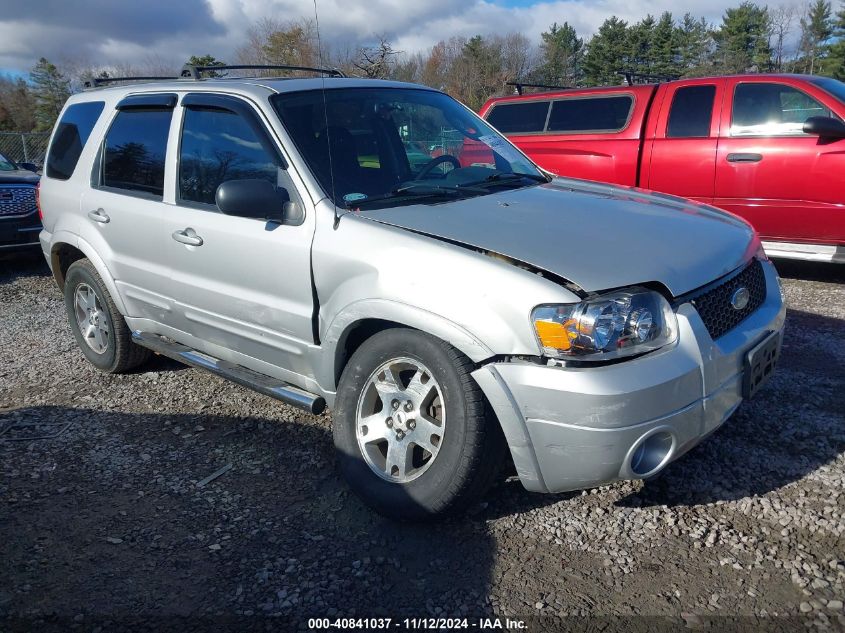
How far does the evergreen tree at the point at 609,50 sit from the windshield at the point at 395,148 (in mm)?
43078

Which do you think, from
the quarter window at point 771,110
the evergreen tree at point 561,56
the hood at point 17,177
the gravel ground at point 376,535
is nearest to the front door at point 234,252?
the gravel ground at point 376,535

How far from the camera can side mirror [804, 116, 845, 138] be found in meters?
6.19

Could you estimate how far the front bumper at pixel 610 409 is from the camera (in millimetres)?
2469

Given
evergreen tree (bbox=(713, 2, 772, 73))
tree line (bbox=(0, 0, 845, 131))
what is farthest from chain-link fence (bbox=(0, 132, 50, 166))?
evergreen tree (bbox=(713, 2, 772, 73))

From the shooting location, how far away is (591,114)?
793 cm

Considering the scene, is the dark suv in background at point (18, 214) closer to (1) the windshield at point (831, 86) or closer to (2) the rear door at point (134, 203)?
(2) the rear door at point (134, 203)

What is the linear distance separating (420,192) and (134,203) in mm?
1827

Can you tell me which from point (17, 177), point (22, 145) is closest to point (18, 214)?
point (17, 177)

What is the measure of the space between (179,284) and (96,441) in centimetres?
100

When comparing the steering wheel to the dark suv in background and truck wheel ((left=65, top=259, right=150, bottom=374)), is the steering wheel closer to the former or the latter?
truck wheel ((left=65, top=259, right=150, bottom=374))

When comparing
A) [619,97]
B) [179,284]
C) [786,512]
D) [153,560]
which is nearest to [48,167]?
[179,284]

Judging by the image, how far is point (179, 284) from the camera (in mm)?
3936

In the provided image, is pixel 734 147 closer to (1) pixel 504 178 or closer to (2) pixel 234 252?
(1) pixel 504 178

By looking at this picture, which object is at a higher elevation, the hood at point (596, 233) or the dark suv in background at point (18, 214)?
the hood at point (596, 233)
